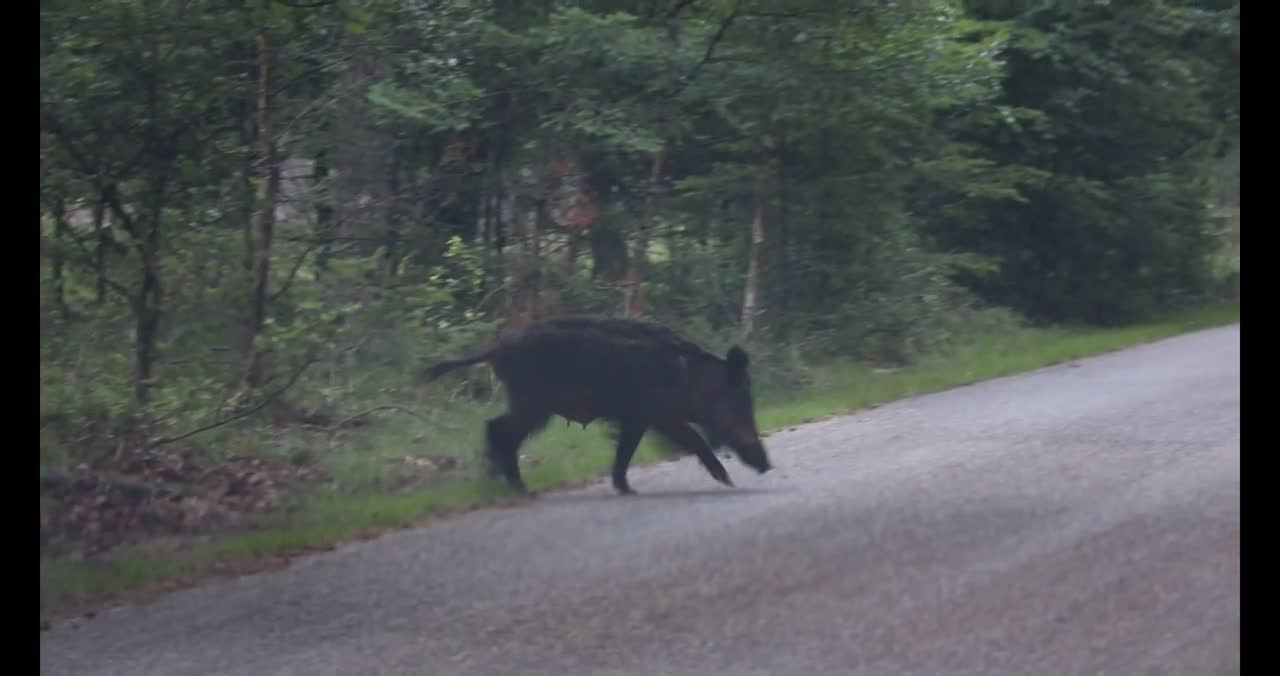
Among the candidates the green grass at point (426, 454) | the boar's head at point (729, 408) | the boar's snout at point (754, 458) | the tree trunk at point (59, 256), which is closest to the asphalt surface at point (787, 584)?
the boar's snout at point (754, 458)

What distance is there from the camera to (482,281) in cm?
1567

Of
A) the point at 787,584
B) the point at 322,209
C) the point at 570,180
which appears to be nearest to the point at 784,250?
the point at 570,180

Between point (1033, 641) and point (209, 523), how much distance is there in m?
5.12

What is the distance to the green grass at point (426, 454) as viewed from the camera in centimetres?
860

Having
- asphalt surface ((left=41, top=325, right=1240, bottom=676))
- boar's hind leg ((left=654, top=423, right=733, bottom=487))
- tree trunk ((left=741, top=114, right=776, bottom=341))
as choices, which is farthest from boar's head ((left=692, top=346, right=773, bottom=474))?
tree trunk ((left=741, top=114, right=776, bottom=341))

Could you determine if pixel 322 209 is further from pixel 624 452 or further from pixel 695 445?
pixel 695 445

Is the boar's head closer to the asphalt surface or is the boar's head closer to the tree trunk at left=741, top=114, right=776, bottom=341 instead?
the asphalt surface

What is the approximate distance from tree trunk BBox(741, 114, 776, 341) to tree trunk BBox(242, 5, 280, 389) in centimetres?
592

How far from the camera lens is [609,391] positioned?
35.9 ft

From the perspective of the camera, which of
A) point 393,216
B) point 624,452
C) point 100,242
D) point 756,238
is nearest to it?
point 624,452

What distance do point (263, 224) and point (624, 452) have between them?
370cm

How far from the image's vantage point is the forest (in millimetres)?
11062
